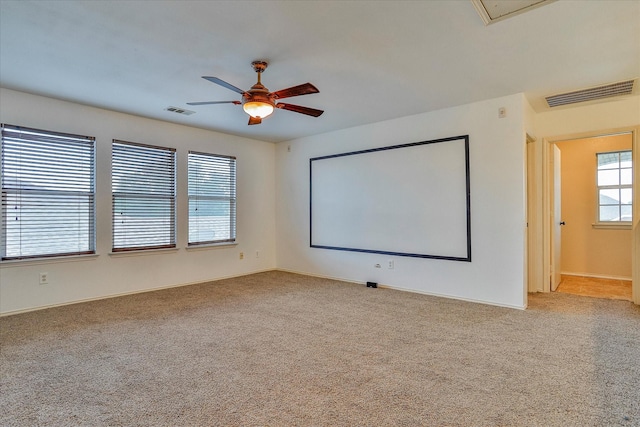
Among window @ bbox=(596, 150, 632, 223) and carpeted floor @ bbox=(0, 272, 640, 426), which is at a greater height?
window @ bbox=(596, 150, 632, 223)

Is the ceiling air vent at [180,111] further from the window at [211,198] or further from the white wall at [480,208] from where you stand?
the white wall at [480,208]

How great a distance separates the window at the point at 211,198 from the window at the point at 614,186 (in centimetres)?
624

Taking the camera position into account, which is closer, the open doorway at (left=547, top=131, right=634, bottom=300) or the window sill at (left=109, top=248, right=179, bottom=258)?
the window sill at (left=109, top=248, right=179, bottom=258)

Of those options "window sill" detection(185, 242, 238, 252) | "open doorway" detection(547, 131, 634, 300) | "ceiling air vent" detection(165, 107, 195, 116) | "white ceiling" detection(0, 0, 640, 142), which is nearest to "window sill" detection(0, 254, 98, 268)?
"window sill" detection(185, 242, 238, 252)

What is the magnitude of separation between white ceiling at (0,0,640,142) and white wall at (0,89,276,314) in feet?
1.09

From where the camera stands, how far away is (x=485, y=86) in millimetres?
3656

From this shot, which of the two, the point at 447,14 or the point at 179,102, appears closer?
the point at 447,14

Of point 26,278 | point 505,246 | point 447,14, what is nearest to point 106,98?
point 26,278

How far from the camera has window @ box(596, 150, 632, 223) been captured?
5363 millimetres

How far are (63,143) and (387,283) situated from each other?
15.5ft

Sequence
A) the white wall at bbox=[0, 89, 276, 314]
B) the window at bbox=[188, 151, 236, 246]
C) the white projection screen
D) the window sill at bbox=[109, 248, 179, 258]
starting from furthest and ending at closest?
the window at bbox=[188, 151, 236, 246] → the window sill at bbox=[109, 248, 179, 258] → the white projection screen → the white wall at bbox=[0, 89, 276, 314]

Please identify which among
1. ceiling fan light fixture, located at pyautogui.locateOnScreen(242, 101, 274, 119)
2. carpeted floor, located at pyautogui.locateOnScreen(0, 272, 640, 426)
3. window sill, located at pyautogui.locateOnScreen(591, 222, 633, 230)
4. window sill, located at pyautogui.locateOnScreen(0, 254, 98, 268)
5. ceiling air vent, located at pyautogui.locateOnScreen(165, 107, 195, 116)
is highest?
ceiling air vent, located at pyautogui.locateOnScreen(165, 107, 195, 116)

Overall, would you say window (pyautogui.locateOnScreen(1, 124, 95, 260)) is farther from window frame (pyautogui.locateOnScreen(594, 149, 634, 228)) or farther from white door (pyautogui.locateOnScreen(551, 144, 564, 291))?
window frame (pyautogui.locateOnScreen(594, 149, 634, 228))

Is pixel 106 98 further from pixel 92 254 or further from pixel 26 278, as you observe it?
pixel 26 278
